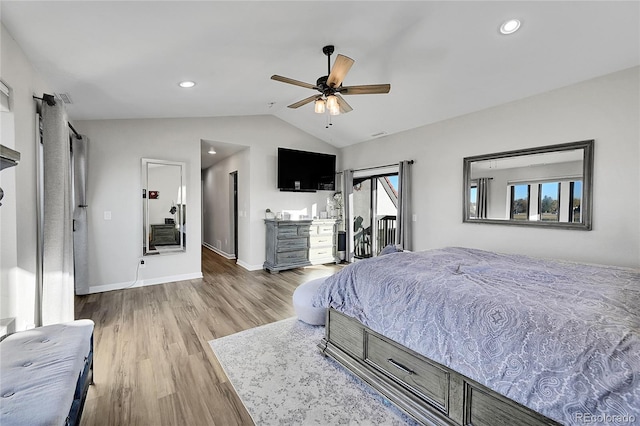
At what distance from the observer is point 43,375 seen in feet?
4.13

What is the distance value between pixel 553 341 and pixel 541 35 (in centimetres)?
270

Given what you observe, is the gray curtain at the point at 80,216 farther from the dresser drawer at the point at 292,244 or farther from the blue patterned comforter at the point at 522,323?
the blue patterned comforter at the point at 522,323

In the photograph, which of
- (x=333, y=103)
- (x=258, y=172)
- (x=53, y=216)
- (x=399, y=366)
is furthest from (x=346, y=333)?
(x=258, y=172)

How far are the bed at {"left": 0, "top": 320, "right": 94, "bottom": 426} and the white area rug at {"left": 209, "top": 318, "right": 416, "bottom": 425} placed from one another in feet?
3.23

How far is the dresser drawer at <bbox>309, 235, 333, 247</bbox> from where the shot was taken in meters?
5.68

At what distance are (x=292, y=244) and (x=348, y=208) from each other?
149cm

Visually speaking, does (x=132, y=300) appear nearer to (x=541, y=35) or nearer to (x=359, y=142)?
A: (x=359, y=142)

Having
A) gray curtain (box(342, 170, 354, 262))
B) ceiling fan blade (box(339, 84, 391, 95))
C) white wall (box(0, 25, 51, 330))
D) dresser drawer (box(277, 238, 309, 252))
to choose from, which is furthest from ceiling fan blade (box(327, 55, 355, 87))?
gray curtain (box(342, 170, 354, 262))

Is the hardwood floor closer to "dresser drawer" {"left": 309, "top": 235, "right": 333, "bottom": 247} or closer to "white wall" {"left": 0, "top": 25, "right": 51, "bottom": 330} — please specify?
"white wall" {"left": 0, "top": 25, "right": 51, "bottom": 330}

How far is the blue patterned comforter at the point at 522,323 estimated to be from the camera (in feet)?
3.41

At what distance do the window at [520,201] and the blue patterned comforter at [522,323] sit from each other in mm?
1330

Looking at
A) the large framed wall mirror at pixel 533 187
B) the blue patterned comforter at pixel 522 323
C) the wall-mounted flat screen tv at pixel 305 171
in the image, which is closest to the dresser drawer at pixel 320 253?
the wall-mounted flat screen tv at pixel 305 171

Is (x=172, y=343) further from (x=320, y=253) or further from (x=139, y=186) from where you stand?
(x=320, y=253)

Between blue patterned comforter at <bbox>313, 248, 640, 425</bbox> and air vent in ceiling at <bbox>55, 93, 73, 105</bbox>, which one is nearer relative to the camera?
blue patterned comforter at <bbox>313, 248, 640, 425</bbox>
